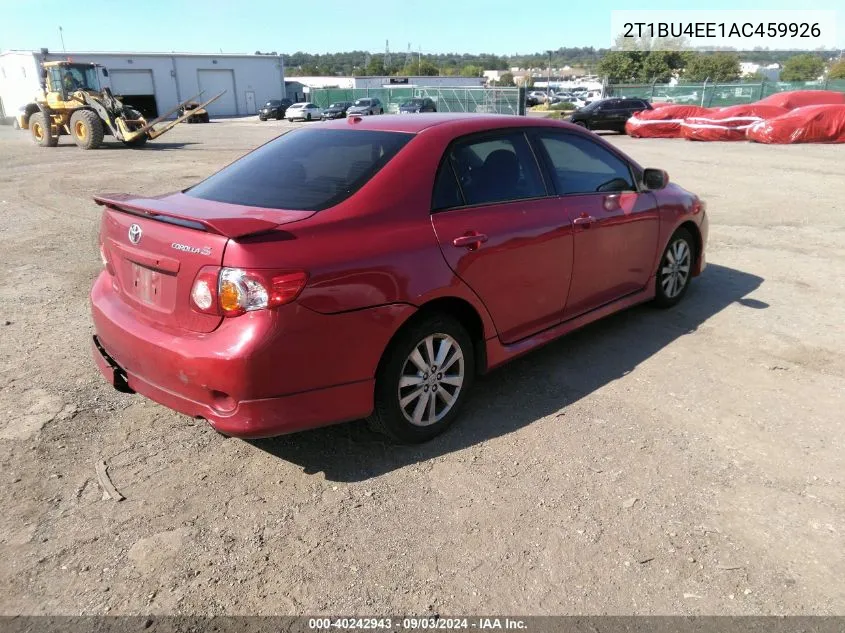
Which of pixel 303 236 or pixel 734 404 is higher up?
pixel 303 236

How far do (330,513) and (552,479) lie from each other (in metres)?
1.09

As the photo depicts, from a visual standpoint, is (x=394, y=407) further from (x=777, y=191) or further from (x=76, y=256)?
(x=777, y=191)

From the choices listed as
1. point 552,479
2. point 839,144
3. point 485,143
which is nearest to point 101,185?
point 485,143

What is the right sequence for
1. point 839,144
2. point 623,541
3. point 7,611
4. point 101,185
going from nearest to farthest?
point 7,611 < point 623,541 < point 101,185 < point 839,144

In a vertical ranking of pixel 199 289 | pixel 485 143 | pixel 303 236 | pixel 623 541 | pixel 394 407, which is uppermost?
pixel 485 143

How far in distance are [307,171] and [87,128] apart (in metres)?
21.7

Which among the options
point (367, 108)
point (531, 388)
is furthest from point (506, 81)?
point (531, 388)

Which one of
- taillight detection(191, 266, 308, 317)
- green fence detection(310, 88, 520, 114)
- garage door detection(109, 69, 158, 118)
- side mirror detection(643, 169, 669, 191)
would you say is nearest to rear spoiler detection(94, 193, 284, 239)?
taillight detection(191, 266, 308, 317)

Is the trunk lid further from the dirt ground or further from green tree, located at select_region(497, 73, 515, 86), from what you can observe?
green tree, located at select_region(497, 73, 515, 86)

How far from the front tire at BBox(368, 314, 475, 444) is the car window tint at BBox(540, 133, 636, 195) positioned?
1376 millimetres

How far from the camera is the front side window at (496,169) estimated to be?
3.61 metres

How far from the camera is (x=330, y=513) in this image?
9.67ft

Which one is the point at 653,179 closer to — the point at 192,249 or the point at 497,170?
the point at 497,170

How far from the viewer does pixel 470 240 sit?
344 cm
